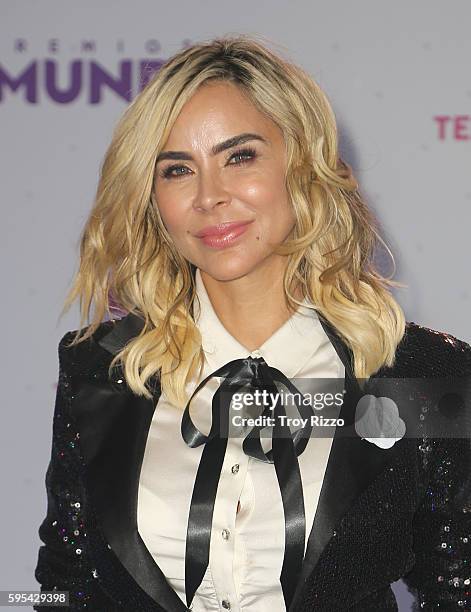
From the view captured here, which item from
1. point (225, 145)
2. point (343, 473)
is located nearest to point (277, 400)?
point (343, 473)

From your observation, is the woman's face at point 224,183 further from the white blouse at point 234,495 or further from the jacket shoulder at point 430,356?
the jacket shoulder at point 430,356

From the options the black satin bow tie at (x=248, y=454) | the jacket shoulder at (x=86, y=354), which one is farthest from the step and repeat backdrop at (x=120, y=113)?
the black satin bow tie at (x=248, y=454)

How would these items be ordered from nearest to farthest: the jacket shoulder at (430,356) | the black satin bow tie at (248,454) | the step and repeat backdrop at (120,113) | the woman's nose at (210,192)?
the black satin bow tie at (248,454)
the woman's nose at (210,192)
the jacket shoulder at (430,356)
the step and repeat backdrop at (120,113)

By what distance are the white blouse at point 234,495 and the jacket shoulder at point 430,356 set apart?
15 cm

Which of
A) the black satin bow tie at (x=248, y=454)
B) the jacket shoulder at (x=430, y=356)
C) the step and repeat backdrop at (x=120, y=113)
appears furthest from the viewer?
the step and repeat backdrop at (x=120, y=113)

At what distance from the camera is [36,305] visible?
3.31m

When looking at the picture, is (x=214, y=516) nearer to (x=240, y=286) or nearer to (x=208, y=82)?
(x=240, y=286)

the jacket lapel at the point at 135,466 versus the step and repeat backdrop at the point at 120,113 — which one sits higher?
the step and repeat backdrop at the point at 120,113

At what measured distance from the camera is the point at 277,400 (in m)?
2.38

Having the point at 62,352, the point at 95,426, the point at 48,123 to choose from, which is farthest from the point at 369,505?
the point at 48,123

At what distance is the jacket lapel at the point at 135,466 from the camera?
220cm

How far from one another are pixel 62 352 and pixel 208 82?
2.47 feet

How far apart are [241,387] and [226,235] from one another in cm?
36

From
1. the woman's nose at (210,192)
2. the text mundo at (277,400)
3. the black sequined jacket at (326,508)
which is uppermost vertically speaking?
the woman's nose at (210,192)
